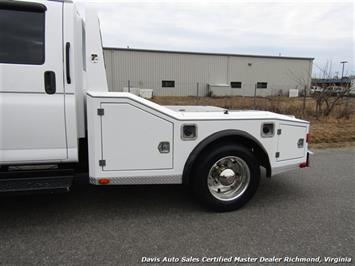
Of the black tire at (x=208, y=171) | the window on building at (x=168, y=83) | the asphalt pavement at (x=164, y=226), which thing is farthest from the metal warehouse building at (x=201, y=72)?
the black tire at (x=208, y=171)

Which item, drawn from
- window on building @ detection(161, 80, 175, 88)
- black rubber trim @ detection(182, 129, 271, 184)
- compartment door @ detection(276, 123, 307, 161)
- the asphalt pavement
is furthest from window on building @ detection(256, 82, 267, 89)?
black rubber trim @ detection(182, 129, 271, 184)

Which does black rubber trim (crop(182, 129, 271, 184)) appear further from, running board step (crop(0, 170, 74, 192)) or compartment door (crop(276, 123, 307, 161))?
running board step (crop(0, 170, 74, 192))

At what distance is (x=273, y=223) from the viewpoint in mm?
3189

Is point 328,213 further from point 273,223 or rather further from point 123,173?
point 123,173

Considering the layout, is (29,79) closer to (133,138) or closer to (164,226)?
(133,138)

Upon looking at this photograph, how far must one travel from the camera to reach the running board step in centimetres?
276

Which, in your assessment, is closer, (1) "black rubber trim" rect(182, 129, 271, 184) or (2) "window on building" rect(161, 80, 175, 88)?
(1) "black rubber trim" rect(182, 129, 271, 184)

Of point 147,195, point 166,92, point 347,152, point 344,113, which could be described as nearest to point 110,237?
point 147,195

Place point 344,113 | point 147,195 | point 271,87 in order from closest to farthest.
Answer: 1. point 147,195
2. point 344,113
3. point 271,87

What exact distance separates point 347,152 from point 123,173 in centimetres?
593

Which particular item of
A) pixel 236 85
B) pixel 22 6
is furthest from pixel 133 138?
pixel 236 85

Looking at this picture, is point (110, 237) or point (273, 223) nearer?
point (110, 237)

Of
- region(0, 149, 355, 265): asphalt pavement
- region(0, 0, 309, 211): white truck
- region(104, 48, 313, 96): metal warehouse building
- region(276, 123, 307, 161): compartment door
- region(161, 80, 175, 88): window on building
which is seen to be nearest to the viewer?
region(0, 149, 355, 265): asphalt pavement

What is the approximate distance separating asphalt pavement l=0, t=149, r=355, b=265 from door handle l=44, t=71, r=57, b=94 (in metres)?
1.49
